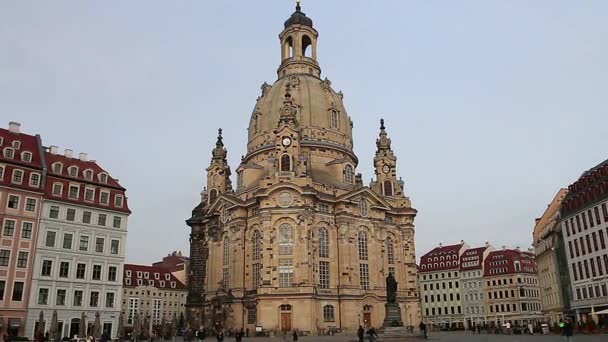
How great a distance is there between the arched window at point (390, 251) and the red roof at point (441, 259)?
1632 inches

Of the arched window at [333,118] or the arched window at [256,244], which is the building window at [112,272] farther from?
the arched window at [333,118]

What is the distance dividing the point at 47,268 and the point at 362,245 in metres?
38.1

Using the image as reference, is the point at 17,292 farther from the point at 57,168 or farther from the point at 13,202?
the point at 57,168

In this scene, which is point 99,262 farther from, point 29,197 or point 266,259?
point 266,259

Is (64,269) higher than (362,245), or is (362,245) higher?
(362,245)

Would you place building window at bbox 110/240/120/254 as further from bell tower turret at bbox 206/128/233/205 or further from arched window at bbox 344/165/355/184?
arched window at bbox 344/165/355/184

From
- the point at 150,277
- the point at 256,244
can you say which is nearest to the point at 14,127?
the point at 256,244

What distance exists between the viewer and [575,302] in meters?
61.9

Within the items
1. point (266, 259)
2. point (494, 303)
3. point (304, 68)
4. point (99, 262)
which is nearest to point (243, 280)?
point (266, 259)

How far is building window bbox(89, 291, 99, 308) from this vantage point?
51.8 metres

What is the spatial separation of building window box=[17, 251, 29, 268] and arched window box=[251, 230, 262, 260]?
25.9 m

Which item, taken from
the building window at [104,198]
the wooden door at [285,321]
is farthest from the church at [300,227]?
the building window at [104,198]

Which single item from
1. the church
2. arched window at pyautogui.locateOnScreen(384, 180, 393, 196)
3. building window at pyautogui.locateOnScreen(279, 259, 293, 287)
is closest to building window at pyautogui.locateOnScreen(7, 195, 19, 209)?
the church

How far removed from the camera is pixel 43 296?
48781 millimetres
